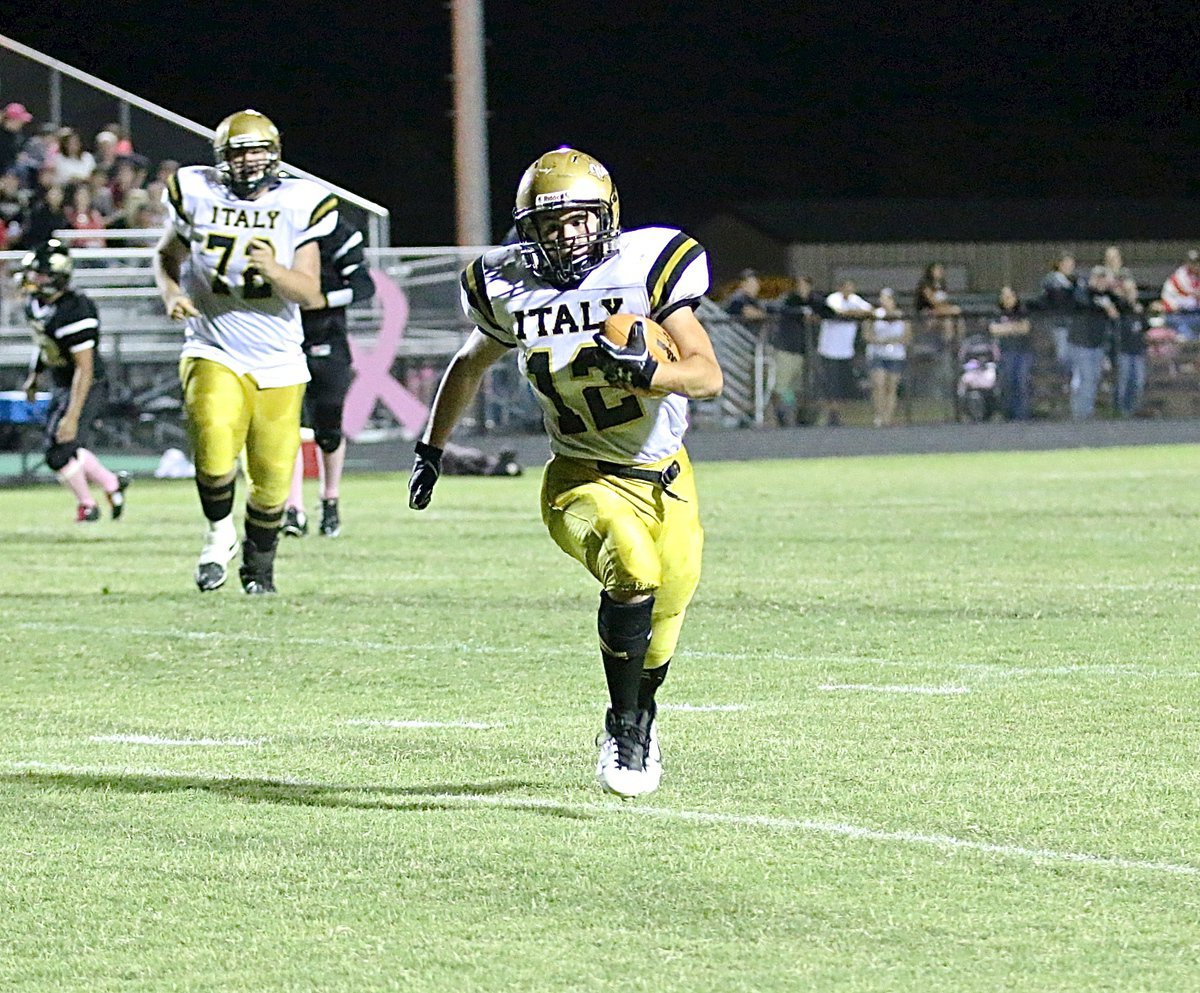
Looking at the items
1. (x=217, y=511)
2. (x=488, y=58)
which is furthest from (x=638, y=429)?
(x=488, y=58)

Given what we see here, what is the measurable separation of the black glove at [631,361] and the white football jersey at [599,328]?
0.24 meters

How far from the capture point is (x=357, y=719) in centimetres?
636

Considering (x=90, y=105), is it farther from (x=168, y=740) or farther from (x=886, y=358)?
(x=168, y=740)

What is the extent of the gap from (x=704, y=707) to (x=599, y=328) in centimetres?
147

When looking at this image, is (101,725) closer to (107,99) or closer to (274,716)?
(274,716)

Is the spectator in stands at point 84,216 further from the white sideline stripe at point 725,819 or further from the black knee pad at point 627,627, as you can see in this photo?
the black knee pad at point 627,627

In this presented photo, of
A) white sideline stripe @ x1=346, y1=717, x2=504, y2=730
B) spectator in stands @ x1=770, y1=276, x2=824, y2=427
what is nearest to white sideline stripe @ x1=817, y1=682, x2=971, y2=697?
white sideline stripe @ x1=346, y1=717, x2=504, y2=730

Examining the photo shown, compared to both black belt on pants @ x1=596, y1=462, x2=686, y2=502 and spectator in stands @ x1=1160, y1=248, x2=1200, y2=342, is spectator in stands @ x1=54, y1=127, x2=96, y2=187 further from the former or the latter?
black belt on pants @ x1=596, y1=462, x2=686, y2=502

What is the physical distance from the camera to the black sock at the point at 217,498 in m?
9.26

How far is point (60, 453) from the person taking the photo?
13.3m

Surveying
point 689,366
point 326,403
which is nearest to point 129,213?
point 326,403

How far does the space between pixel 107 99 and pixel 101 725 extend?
17.3m

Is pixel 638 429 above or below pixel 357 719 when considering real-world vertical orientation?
above

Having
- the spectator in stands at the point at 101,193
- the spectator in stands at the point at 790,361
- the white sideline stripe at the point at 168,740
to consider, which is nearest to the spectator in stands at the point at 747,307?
the spectator in stands at the point at 790,361
